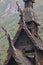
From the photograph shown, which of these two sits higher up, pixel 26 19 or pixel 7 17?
pixel 26 19

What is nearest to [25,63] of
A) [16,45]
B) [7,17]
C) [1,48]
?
[16,45]

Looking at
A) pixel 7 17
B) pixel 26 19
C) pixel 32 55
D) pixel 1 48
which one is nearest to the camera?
pixel 32 55

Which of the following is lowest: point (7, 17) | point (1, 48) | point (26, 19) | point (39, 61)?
point (7, 17)

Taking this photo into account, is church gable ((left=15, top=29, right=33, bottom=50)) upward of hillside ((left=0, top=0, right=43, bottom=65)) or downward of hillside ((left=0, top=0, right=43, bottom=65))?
upward

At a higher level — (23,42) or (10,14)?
(23,42)

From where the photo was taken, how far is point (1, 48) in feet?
349

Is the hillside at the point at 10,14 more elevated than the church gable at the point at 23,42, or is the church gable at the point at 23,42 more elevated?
the church gable at the point at 23,42

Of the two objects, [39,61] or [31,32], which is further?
[31,32]

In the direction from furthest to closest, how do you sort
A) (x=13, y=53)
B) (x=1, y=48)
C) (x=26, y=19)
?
(x=1, y=48) < (x=26, y=19) < (x=13, y=53)

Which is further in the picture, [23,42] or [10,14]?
[10,14]

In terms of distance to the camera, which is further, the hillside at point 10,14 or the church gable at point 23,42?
the hillside at point 10,14

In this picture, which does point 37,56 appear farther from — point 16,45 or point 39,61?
point 16,45

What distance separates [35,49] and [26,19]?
3.39 meters

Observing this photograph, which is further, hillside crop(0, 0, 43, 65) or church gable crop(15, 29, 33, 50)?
hillside crop(0, 0, 43, 65)
